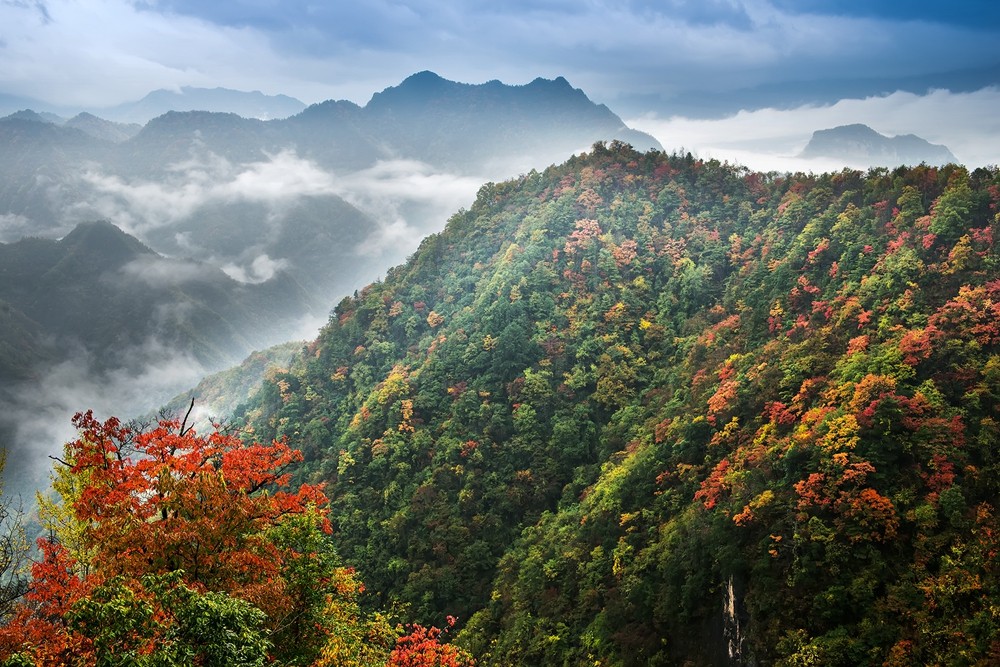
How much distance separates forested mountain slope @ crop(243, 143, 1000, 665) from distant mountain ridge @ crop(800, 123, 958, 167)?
121 m

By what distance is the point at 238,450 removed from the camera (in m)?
18.7

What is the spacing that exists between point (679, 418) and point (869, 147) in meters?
168

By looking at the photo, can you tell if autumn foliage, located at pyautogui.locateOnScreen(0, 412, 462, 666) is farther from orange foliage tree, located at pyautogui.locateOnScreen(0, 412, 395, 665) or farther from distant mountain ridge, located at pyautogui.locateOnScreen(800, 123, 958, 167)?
distant mountain ridge, located at pyautogui.locateOnScreen(800, 123, 958, 167)

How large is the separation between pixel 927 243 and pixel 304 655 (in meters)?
34.8

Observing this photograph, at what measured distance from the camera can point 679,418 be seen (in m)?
33.9

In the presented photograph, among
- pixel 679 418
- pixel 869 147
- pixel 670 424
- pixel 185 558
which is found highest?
pixel 869 147

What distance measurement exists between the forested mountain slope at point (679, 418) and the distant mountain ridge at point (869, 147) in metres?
121

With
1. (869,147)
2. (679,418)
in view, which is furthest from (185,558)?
(869,147)

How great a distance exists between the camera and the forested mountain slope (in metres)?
19.9

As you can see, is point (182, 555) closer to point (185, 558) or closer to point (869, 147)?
point (185, 558)

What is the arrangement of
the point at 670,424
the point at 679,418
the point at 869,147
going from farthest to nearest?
the point at 869,147 < the point at 670,424 < the point at 679,418

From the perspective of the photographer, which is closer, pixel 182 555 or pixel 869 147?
pixel 182 555

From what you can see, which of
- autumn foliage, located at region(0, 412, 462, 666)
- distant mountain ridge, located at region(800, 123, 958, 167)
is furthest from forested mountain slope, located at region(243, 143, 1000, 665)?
distant mountain ridge, located at region(800, 123, 958, 167)

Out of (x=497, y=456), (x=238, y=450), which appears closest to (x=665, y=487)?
(x=497, y=456)
